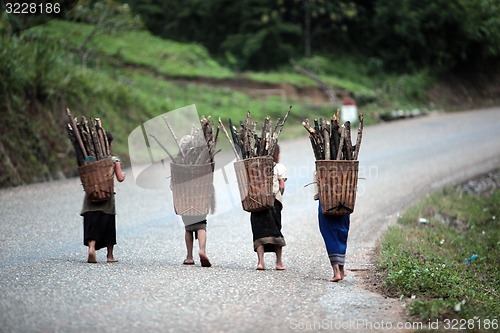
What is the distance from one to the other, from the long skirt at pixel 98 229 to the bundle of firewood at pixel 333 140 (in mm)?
2991

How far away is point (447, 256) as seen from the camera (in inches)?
496

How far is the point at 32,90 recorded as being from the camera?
19.8m

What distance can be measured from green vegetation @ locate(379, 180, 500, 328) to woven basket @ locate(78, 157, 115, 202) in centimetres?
391

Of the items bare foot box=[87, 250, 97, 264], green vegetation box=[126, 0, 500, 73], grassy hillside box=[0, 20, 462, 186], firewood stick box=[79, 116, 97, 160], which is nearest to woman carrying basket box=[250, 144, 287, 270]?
bare foot box=[87, 250, 97, 264]

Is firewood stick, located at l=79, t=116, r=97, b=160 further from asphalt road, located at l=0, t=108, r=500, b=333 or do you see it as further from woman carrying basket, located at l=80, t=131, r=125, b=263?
asphalt road, located at l=0, t=108, r=500, b=333

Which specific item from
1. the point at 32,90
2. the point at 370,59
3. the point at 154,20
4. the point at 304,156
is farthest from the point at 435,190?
the point at 154,20

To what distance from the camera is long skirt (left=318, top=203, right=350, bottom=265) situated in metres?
9.62

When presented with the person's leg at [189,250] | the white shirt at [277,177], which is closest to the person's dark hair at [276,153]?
the white shirt at [277,177]

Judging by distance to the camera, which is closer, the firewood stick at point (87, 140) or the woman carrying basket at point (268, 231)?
the woman carrying basket at point (268, 231)

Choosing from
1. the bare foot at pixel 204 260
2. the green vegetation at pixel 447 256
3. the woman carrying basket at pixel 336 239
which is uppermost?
the woman carrying basket at pixel 336 239

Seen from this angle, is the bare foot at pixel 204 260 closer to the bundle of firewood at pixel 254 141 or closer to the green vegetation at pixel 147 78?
the bundle of firewood at pixel 254 141

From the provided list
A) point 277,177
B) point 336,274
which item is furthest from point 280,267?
point 277,177

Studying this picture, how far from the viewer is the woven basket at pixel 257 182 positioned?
32.0 feet

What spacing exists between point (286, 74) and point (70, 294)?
1104 inches
